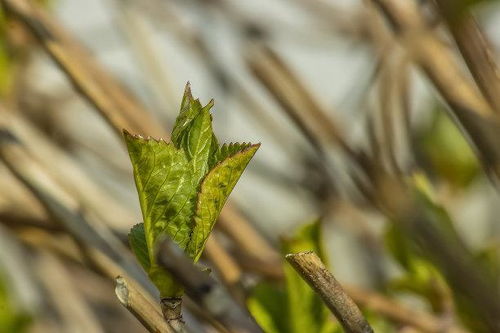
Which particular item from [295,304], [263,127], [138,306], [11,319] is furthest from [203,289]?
[263,127]

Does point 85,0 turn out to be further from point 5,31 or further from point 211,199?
point 211,199

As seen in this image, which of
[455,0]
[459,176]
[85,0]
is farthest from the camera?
[85,0]

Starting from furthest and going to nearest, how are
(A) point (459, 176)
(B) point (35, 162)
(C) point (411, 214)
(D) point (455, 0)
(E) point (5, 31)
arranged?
(A) point (459, 176), (E) point (5, 31), (B) point (35, 162), (C) point (411, 214), (D) point (455, 0)

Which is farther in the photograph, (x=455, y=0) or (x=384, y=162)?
(x=384, y=162)

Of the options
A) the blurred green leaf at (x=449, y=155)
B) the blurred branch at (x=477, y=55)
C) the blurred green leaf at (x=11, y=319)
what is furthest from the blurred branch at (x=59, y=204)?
the blurred green leaf at (x=449, y=155)

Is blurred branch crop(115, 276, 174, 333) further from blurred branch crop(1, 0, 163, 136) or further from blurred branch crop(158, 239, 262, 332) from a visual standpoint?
blurred branch crop(1, 0, 163, 136)

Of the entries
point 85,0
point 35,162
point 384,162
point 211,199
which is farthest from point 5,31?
point 85,0

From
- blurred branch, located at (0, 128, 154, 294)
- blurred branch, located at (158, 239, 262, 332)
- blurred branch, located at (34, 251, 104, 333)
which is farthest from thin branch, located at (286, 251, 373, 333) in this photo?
blurred branch, located at (34, 251, 104, 333)
